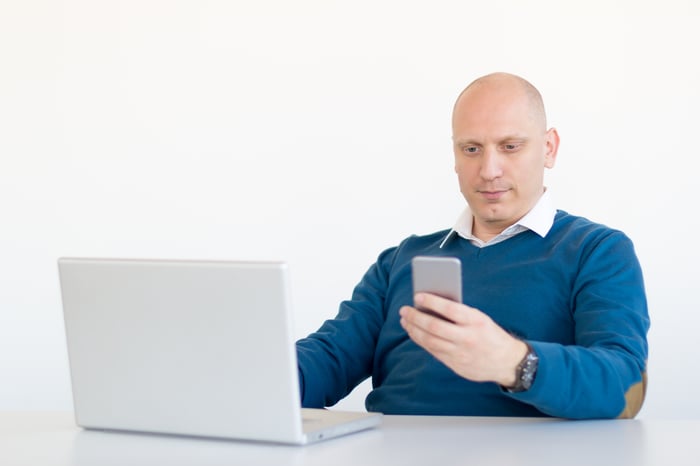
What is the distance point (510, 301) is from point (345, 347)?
43 cm

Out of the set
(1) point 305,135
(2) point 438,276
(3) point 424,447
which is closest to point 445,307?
(2) point 438,276

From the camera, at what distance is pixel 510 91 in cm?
238

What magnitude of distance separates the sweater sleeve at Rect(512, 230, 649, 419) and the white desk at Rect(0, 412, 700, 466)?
0.05 meters

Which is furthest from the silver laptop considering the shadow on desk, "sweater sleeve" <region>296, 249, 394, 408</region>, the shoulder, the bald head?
the bald head

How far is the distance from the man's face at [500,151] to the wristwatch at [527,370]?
2.25ft

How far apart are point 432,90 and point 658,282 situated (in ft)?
3.27

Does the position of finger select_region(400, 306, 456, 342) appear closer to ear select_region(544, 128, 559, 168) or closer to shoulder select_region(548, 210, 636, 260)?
shoulder select_region(548, 210, 636, 260)

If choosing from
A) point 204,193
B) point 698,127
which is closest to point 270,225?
point 204,193

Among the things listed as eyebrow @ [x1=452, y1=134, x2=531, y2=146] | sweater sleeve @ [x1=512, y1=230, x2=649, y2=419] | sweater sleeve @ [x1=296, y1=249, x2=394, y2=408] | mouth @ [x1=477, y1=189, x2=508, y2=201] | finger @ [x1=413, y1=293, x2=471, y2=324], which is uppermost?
eyebrow @ [x1=452, y1=134, x2=531, y2=146]

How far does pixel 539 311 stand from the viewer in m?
2.18

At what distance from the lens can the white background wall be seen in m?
3.49

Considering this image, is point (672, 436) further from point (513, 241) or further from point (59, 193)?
point (59, 193)

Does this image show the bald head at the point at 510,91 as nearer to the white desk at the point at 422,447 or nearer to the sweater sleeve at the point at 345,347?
the sweater sleeve at the point at 345,347

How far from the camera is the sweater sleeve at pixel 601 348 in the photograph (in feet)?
5.74
